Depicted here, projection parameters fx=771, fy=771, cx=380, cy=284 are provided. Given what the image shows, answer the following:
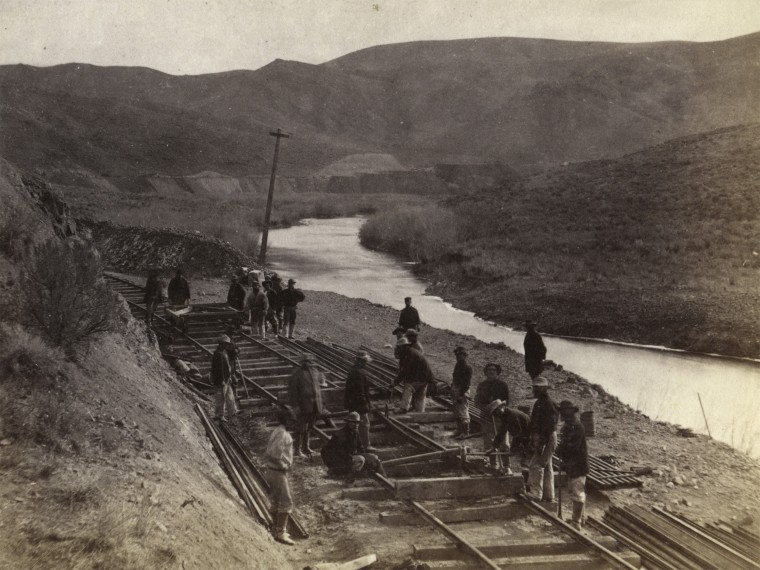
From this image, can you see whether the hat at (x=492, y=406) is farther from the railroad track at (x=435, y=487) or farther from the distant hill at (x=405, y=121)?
the distant hill at (x=405, y=121)

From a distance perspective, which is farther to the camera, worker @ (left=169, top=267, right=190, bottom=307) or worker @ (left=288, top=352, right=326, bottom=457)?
worker @ (left=169, top=267, right=190, bottom=307)

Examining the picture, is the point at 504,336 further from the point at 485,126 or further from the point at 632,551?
the point at 485,126

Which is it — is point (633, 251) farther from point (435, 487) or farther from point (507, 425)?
point (435, 487)

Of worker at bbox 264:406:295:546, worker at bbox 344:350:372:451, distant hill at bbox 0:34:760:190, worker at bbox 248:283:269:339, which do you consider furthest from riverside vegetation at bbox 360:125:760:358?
distant hill at bbox 0:34:760:190

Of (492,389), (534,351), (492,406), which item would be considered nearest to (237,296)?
(534,351)

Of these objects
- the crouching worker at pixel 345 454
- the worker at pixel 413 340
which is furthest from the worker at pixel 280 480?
the worker at pixel 413 340

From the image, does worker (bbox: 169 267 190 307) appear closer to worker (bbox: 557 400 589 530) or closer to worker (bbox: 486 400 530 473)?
worker (bbox: 486 400 530 473)
